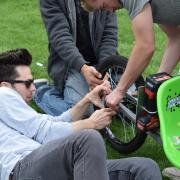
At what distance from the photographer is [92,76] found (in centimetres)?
411

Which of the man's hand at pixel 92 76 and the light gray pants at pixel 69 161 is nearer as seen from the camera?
the light gray pants at pixel 69 161

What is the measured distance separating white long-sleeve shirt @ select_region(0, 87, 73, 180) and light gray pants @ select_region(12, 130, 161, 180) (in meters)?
0.07

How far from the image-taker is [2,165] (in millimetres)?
2768

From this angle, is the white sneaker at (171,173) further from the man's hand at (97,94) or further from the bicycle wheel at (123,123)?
the man's hand at (97,94)

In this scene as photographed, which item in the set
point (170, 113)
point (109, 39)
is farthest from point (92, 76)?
point (170, 113)

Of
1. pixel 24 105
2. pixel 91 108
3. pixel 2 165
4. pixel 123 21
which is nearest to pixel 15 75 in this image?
pixel 24 105

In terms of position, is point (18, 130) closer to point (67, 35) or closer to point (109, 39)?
point (67, 35)

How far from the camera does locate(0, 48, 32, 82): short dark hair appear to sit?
117 inches

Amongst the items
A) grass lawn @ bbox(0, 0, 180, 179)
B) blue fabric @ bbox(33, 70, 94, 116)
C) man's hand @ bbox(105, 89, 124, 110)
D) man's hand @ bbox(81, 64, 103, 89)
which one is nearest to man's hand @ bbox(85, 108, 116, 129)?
man's hand @ bbox(105, 89, 124, 110)

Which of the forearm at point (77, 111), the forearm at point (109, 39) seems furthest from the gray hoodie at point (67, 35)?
the forearm at point (77, 111)

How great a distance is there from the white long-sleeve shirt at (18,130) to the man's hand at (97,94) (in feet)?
1.59

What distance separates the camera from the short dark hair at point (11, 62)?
298cm

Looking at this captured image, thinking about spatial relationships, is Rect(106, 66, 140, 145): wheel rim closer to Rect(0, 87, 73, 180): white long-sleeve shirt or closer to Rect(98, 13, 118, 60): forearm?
Rect(98, 13, 118, 60): forearm

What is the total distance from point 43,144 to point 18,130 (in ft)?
0.52
